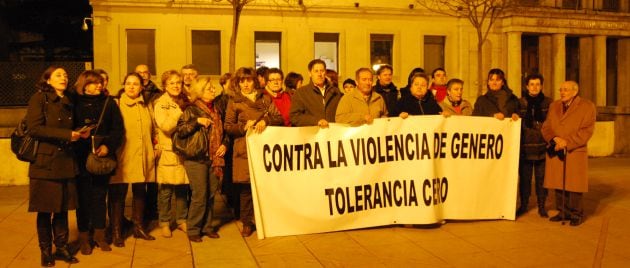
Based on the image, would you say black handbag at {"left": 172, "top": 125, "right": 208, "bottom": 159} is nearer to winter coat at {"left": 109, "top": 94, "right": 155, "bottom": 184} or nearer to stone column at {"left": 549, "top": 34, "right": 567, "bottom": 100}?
winter coat at {"left": 109, "top": 94, "right": 155, "bottom": 184}

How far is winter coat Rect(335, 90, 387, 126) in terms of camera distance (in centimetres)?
761

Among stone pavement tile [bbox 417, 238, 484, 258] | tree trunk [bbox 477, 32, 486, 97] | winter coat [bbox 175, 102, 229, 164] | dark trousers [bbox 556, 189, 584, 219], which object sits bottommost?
stone pavement tile [bbox 417, 238, 484, 258]

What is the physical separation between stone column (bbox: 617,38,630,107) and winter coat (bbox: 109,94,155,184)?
90.5 feet

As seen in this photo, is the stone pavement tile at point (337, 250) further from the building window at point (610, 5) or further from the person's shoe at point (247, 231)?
the building window at point (610, 5)

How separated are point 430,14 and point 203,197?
62.3 feet

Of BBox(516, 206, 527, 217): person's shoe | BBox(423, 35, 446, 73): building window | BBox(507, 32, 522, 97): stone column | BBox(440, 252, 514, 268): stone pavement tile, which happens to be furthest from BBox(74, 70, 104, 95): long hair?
BBox(507, 32, 522, 97): stone column

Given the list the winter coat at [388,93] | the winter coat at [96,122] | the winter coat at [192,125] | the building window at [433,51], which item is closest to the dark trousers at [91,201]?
the winter coat at [96,122]

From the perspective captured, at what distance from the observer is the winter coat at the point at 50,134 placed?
6.25m

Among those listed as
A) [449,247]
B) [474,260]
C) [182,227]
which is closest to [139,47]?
[182,227]

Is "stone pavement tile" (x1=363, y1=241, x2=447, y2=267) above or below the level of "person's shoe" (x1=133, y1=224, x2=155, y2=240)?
below

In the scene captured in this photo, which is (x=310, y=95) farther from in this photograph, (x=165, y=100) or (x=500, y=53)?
(x=500, y=53)

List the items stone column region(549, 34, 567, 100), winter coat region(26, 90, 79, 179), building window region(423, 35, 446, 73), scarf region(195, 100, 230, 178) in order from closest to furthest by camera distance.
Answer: winter coat region(26, 90, 79, 179) < scarf region(195, 100, 230, 178) < building window region(423, 35, 446, 73) < stone column region(549, 34, 567, 100)

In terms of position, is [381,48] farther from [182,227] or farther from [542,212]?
[182,227]

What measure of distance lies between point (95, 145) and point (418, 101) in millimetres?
3736
